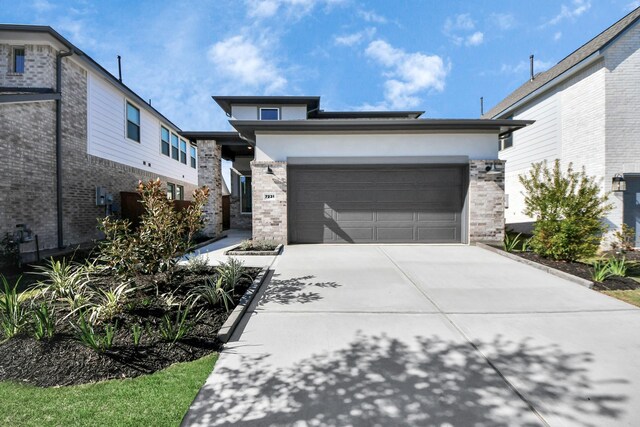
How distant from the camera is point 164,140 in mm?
15609

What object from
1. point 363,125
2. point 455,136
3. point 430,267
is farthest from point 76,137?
point 455,136

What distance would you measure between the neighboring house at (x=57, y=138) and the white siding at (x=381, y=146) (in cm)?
619

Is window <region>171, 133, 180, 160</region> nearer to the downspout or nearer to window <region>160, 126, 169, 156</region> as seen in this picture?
window <region>160, 126, 169, 156</region>

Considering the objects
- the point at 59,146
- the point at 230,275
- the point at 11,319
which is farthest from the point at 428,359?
the point at 59,146

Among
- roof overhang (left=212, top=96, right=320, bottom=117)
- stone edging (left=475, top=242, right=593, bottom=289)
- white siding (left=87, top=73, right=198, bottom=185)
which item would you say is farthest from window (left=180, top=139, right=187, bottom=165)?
stone edging (left=475, top=242, right=593, bottom=289)

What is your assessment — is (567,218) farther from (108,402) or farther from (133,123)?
(133,123)

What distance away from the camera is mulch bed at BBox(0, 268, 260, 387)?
258 cm

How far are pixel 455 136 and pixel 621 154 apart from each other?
4925 millimetres

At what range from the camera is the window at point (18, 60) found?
27.6ft

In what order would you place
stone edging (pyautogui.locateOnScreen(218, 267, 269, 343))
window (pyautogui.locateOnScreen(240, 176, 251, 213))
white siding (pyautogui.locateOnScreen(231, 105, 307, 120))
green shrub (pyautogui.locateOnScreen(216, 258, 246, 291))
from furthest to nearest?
white siding (pyautogui.locateOnScreen(231, 105, 307, 120)) → window (pyautogui.locateOnScreen(240, 176, 251, 213)) → green shrub (pyautogui.locateOnScreen(216, 258, 246, 291)) → stone edging (pyautogui.locateOnScreen(218, 267, 269, 343))

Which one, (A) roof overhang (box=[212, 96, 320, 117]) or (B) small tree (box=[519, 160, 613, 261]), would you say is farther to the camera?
(A) roof overhang (box=[212, 96, 320, 117])

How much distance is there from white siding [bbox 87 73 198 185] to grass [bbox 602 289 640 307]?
48.8 ft

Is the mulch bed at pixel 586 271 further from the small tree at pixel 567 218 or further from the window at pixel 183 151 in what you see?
the window at pixel 183 151

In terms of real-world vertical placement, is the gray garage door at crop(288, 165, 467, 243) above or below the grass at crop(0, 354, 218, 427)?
above
